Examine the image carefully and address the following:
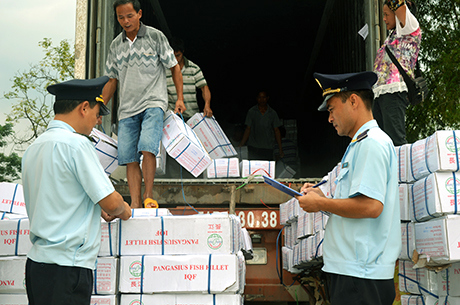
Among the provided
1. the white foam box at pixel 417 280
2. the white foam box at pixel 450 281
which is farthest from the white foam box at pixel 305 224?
the white foam box at pixel 450 281

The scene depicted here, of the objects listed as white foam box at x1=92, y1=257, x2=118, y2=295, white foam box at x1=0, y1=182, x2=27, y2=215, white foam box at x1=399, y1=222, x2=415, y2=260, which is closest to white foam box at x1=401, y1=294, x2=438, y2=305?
white foam box at x1=399, y1=222, x2=415, y2=260

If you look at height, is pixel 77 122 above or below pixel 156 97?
below

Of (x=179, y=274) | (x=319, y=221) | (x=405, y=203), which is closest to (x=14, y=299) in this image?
(x=179, y=274)

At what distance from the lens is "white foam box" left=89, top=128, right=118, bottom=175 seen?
17.9 ft

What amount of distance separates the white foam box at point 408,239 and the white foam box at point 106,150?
3146 mm

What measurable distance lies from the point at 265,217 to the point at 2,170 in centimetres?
787

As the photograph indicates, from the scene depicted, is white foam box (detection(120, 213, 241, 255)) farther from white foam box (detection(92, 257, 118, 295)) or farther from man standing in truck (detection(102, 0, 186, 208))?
man standing in truck (detection(102, 0, 186, 208))

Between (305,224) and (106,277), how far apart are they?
2.21 m

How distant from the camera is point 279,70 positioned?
15.0 meters

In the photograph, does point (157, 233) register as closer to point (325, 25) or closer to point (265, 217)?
point (265, 217)

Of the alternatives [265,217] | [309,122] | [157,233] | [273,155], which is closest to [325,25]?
[309,122]

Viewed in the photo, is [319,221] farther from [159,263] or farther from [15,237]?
[15,237]

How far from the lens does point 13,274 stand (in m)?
3.68

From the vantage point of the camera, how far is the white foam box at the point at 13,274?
3.66 metres
